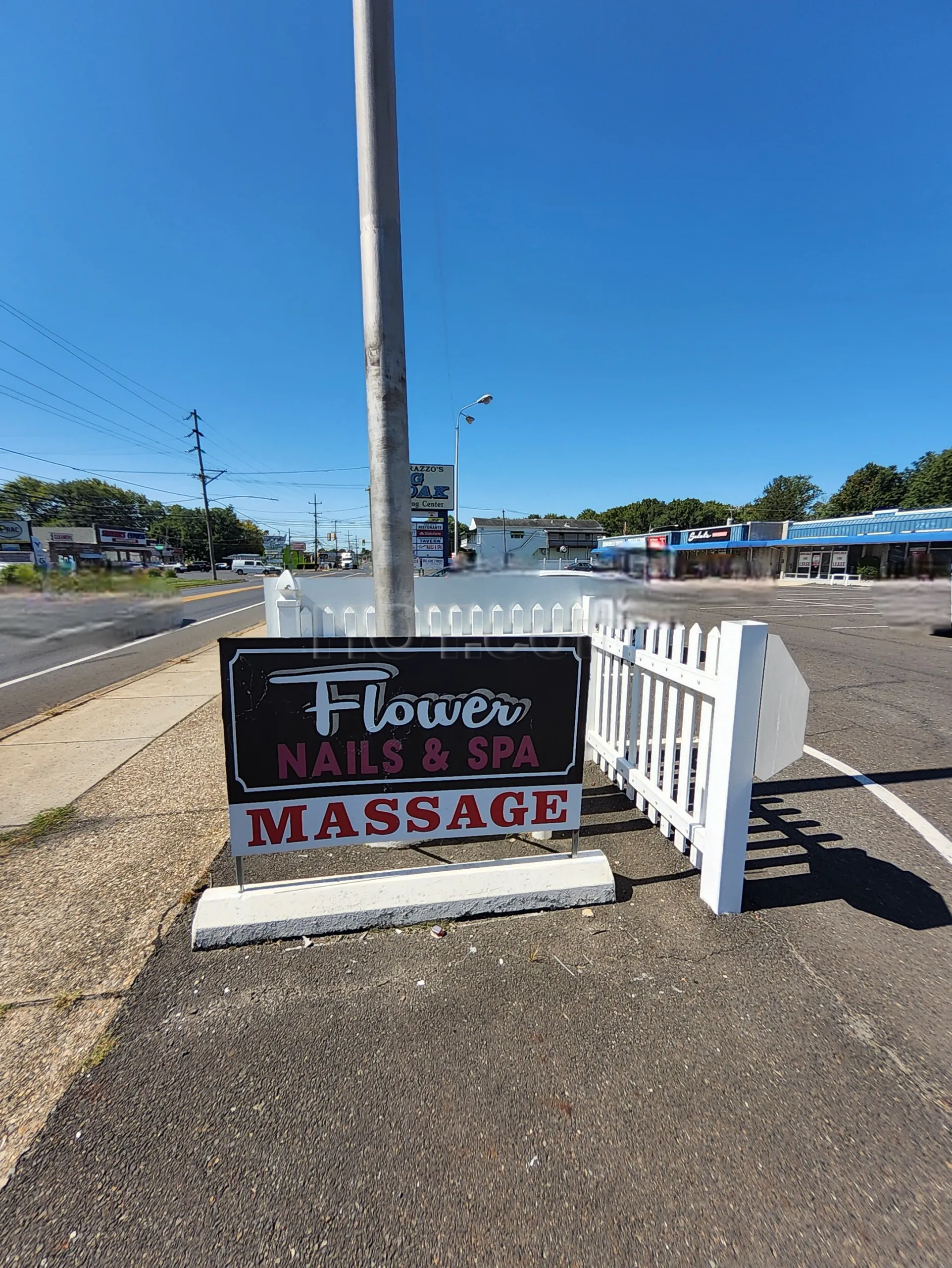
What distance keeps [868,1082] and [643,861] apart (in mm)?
1315

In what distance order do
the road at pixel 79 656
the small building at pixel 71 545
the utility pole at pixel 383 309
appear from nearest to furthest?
1. the utility pole at pixel 383 309
2. the road at pixel 79 656
3. the small building at pixel 71 545

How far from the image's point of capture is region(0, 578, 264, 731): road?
7195 mm

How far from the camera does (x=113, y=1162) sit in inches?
58.9

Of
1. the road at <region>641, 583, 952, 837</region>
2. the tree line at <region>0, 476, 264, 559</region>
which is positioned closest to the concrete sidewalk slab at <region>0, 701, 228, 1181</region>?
the road at <region>641, 583, 952, 837</region>

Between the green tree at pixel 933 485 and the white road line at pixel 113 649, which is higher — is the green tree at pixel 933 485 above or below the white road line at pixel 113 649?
above

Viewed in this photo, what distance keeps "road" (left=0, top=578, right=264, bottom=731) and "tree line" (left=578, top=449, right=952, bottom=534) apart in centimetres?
5097

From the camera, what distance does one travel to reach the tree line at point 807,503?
2249 inches

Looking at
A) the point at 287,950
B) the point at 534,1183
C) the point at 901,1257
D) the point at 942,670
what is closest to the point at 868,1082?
the point at 901,1257

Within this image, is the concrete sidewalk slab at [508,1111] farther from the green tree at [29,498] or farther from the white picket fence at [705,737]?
the green tree at [29,498]

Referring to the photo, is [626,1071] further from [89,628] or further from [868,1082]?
A: [89,628]

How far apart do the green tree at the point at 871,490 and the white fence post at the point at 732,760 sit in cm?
7769

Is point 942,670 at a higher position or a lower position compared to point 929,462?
lower

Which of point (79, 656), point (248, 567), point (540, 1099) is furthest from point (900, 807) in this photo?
point (248, 567)

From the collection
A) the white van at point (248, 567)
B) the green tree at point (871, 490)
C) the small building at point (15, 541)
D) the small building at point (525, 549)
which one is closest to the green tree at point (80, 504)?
the white van at point (248, 567)
